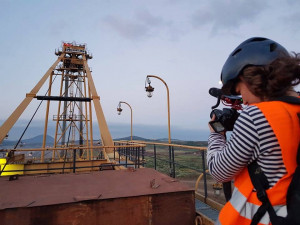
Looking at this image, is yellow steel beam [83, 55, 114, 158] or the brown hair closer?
the brown hair

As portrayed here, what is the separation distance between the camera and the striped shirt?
1.00m

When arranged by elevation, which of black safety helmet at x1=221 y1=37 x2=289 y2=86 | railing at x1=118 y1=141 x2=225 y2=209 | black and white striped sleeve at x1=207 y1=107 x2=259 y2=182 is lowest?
railing at x1=118 y1=141 x2=225 y2=209

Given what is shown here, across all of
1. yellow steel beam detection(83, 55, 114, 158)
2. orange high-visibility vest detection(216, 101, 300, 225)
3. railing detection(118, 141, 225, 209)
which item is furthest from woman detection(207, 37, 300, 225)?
yellow steel beam detection(83, 55, 114, 158)

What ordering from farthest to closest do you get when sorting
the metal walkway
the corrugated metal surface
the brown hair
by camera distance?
the metal walkway < the corrugated metal surface < the brown hair

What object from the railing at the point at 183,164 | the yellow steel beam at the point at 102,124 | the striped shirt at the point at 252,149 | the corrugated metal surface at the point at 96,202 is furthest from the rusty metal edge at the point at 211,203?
the yellow steel beam at the point at 102,124

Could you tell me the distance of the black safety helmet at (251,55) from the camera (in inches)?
51.0

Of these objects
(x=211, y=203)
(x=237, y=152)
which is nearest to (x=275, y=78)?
(x=237, y=152)

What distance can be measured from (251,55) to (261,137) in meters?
0.61

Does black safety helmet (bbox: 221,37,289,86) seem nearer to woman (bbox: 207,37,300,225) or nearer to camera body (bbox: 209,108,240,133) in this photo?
woman (bbox: 207,37,300,225)

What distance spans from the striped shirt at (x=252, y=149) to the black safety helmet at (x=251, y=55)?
0.40m

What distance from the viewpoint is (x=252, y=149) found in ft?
3.49

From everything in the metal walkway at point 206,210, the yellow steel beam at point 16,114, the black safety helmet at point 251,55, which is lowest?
the metal walkway at point 206,210

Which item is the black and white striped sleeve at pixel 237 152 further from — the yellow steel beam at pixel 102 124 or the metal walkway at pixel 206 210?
the yellow steel beam at pixel 102 124

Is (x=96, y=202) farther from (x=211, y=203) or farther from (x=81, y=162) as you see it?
(x=81, y=162)
